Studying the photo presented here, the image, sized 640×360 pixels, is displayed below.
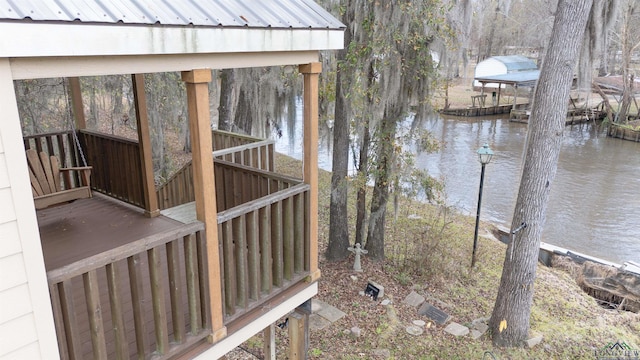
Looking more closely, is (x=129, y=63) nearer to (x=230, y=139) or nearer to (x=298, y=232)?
(x=298, y=232)

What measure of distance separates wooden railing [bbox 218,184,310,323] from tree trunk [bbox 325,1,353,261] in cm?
352

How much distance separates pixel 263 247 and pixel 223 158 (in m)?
2.42

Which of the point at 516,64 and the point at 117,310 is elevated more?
the point at 516,64

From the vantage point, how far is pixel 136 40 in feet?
7.68

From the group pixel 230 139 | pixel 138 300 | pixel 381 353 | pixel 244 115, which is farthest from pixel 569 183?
pixel 138 300

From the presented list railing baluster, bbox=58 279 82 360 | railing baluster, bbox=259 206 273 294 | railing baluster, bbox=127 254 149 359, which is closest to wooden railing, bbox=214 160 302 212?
railing baluster, bbox=259 206 273 294

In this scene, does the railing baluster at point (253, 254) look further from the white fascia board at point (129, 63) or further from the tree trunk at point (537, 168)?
the tree trunk at point (537, 168)

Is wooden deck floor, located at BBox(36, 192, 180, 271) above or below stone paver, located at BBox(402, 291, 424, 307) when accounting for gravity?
above

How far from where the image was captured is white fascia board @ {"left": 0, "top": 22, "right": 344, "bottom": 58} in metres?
1.94

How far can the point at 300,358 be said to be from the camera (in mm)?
4844

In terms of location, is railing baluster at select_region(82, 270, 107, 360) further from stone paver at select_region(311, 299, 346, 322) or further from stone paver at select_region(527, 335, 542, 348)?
stone paver at select_region(527, 335, 542, 348)

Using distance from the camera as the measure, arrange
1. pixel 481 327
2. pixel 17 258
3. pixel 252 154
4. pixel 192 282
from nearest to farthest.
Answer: pixel 17 258 < pixel 192 282 < pixel 252 154 < pixel 481 327

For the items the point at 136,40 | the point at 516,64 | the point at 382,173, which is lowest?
the point at 382,173

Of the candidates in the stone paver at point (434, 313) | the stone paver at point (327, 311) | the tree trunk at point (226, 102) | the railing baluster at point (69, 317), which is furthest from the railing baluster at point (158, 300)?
the tree trunk at point (226, 102)
